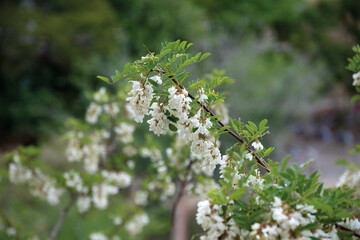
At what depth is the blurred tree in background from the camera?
710 centimetres

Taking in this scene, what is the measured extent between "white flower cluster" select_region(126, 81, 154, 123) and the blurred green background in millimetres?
4571

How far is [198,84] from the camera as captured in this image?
109 centimetres

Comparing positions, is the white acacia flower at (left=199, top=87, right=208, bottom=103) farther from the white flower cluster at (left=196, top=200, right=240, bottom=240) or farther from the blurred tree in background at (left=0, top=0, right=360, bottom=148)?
the blurred tree in background at (left=0, top=0, right=360, bottom=148)

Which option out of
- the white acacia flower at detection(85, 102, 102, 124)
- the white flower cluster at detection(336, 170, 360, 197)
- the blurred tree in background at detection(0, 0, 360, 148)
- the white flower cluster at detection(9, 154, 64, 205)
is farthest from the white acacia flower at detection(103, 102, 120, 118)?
the blurred tree in background at detection(0, 0, 360, 148)

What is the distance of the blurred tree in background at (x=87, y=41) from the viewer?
23.3ft

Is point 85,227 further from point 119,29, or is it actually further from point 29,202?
point 119,29

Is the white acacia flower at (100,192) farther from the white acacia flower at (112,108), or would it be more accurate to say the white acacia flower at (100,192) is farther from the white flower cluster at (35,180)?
the white acacia flower at (112,108)

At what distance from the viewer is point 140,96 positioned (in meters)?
1.04

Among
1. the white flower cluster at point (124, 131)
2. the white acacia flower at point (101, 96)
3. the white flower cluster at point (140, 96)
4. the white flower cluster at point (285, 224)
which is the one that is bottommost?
the white flower cluster at point (285, 224)

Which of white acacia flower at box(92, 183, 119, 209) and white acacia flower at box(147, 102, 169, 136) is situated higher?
white acacia flower at box(92, 183, 119, 209)

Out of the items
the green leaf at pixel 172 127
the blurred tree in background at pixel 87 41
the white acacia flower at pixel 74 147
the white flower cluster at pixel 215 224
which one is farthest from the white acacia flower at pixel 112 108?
the blurred tree in background at pixel 87 41

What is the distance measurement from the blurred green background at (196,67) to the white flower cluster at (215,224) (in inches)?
187

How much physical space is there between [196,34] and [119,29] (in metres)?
1.98

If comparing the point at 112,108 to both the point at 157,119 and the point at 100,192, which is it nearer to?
the point at 100,192
